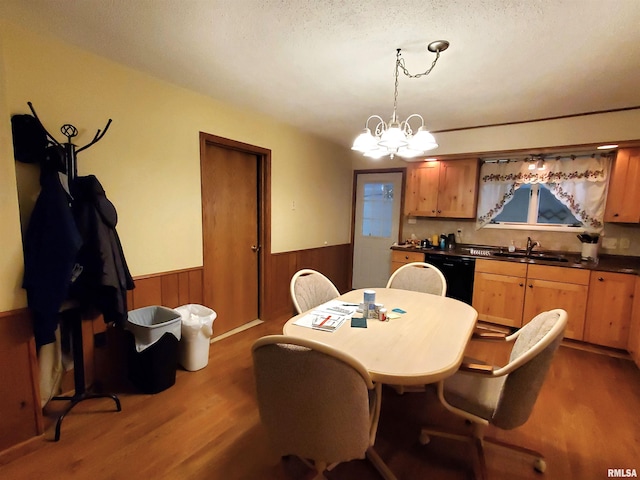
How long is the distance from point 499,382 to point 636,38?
2034mm

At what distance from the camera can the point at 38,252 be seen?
1.69 meters

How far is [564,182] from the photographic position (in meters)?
3.46

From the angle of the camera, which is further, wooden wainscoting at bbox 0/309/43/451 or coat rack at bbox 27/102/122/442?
coat rack at bbox 27/102/122/442

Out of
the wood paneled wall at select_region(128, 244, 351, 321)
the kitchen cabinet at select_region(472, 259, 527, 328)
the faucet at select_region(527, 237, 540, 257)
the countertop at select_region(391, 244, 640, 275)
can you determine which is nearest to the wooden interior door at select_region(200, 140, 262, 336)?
the wood paneled wall at select_region(128, 244, 351, 321)

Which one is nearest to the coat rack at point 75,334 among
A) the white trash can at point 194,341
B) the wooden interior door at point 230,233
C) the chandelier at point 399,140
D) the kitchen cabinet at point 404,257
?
the white trash can at point 194,341

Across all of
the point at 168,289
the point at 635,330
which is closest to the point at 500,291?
the point at 635,330

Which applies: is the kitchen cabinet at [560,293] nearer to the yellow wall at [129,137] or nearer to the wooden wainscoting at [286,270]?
the wooden wainscoting at [286,270]

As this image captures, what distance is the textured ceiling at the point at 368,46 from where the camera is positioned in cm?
154

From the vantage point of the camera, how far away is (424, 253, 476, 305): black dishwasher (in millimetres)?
3576

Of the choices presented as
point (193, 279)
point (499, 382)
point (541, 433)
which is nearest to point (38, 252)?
point (193, 279)

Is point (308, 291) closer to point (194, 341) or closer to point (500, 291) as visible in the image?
point (194, 341)

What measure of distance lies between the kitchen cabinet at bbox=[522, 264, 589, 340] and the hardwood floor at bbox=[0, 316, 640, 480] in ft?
2.44

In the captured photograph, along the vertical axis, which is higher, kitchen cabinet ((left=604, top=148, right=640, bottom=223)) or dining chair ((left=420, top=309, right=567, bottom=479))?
kitchen cabinet ((left=604, top=148, right=640, bottom=223))

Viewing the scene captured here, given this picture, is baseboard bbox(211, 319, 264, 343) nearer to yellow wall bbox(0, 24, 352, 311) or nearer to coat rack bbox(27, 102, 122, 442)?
yellow wall bbox(0, 24, 352, 311)
